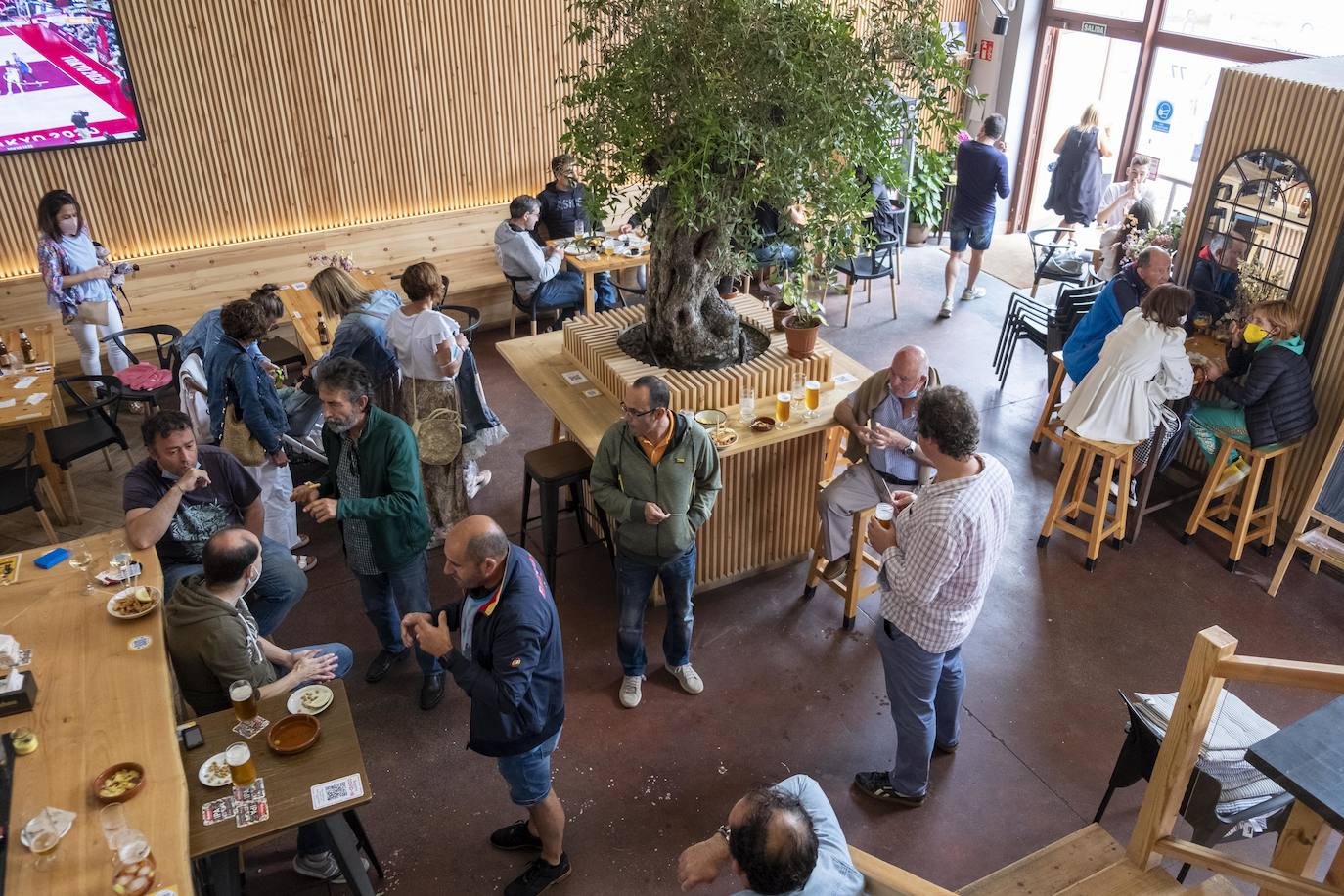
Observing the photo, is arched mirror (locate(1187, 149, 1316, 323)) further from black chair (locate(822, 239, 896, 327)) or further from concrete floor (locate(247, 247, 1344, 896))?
black chair (locate(822, 239, 896, 327))

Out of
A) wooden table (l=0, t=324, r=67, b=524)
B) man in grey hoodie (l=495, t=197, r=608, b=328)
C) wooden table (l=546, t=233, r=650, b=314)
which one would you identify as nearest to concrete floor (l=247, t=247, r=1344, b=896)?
wooden table (l=0, t=324, r=67, b=524)

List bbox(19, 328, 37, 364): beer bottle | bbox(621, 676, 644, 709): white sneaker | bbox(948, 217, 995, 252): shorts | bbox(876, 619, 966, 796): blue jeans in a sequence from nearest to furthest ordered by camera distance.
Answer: bbox(876, 619, 966, 796): blue jeans, bbox(621, 676, 644, 709): white sneaker, bbox(19, 328, 37, 364): beer bottle, bbox(948, 217, 995, 252): shorts

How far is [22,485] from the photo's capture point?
580 cm

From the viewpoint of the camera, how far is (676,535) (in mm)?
4543

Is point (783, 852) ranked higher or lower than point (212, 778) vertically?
higher

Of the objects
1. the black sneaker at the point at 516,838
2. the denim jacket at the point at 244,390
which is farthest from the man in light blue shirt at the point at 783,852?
the denim jacket at the point at 244,390

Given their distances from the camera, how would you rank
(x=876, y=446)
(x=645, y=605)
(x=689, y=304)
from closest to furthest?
(x=645, y=605) < (x=876, y=446) < (x=689, y=304)

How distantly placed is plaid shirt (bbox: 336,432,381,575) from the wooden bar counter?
1268 millimetres

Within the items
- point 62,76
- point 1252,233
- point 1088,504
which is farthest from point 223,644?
point 1252,233

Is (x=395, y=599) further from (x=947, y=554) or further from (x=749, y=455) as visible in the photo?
(x=947, y=554)

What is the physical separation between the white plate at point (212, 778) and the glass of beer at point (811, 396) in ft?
11.2

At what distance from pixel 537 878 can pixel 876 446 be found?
8.76 ft

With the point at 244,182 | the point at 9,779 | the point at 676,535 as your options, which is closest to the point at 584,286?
the point at 244,182

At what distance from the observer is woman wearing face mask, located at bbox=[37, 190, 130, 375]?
715 cm
